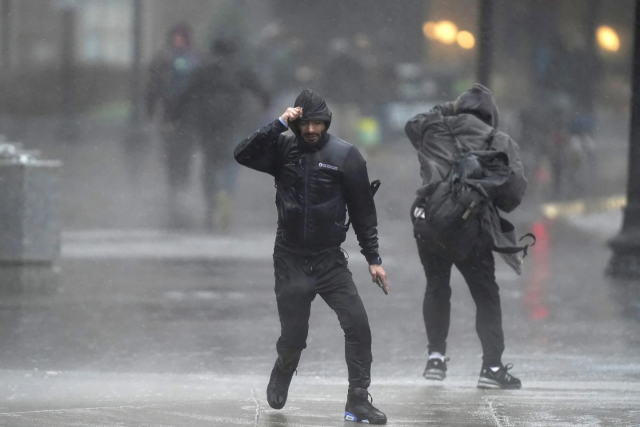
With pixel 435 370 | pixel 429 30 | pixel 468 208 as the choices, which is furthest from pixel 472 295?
pixel 429 30

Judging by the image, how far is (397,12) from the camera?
54.6 feet

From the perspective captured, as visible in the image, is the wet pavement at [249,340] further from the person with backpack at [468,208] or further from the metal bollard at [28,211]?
the person with backpack at [468,208]

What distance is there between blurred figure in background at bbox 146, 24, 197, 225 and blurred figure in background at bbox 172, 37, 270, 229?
4.4 inches

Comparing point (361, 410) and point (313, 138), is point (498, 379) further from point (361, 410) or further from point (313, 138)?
point (313, 138)

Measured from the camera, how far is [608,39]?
Answer: 18219 mm

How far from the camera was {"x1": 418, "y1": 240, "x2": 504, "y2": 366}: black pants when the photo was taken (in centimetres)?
724

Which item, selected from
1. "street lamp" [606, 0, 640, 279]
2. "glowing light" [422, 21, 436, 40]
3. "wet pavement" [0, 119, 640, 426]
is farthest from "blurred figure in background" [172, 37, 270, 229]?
"street lamp" [606, 0, 640, 279]

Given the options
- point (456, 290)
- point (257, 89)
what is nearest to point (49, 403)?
point (456, 290)

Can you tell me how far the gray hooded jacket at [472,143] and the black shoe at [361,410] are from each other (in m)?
1.51

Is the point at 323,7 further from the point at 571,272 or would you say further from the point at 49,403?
the point at 49,403

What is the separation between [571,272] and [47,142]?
757 centimetres

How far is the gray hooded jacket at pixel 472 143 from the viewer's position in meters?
7.02

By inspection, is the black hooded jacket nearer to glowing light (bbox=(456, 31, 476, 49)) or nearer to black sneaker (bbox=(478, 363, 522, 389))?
black sneaker (bbox=(478, 363, 522, 389))

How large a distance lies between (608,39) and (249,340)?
11518mm
